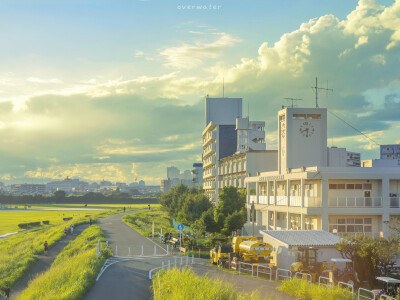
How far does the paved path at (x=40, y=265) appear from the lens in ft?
123

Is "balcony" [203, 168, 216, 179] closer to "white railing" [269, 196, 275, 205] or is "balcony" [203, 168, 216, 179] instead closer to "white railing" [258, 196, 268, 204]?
"white railing" [258, 196, 268, 204]

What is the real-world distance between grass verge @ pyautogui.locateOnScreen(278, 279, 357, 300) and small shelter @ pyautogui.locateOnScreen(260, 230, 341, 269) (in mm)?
6472

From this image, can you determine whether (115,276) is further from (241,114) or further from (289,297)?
(241,114)

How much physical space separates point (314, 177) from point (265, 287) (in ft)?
55.3

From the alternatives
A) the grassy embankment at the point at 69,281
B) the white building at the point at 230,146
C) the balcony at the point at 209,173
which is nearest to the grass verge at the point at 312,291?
the grassy embankment at the point at 69,281

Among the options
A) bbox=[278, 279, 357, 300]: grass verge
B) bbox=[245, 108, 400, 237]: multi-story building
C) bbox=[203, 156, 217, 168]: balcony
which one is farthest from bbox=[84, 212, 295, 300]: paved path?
bbox=[203, 156, 217, 168]: balcony

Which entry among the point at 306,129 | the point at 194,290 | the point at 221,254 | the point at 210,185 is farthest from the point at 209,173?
the point at 194,290

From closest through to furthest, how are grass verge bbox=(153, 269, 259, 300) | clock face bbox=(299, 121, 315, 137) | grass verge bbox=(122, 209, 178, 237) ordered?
1. grass verge bbox=(153, 269, 259, 300)
2. clock face bbox=(299, 121, 315, 137)
3. grass verge bbox=(122, 209, 178, 237)

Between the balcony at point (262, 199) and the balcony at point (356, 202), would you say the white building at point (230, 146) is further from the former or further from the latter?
the balcony at point (356, 202)

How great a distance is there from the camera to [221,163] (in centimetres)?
9344

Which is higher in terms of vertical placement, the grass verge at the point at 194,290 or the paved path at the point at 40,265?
the grass verge at the point at 194,290

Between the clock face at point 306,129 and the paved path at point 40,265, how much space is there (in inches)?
1155

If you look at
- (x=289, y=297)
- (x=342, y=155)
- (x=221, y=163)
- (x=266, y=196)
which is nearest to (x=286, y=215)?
(x=266, y=196)

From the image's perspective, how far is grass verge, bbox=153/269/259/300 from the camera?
2054cm
